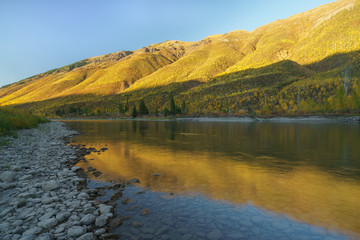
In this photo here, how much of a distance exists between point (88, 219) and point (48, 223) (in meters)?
1.00

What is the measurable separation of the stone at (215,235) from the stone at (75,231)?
132 inches

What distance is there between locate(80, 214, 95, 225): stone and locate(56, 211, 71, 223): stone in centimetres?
55

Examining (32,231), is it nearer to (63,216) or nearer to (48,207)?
(63,216)

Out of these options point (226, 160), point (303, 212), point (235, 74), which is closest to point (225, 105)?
point (235, 74)

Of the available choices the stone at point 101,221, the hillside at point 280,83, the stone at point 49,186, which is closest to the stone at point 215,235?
the stone at point 101,221

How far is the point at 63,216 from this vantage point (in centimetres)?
589

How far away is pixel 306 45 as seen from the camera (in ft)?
491

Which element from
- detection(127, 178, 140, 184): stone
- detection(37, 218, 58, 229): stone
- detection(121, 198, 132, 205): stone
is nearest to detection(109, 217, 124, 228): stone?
detection(121, 198, 132, 205): stone

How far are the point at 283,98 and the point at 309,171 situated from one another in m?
88.3

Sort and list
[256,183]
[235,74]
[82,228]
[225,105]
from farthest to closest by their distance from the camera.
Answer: [235,74]
[225,105]
[256,183]
[82,228]

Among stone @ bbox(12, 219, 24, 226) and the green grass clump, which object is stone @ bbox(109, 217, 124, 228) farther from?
the green grass clump

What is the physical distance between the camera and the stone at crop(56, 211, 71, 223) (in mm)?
5761

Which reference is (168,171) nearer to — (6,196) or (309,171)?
(6,196)

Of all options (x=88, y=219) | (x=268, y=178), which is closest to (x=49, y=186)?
(x=88, y=219)
